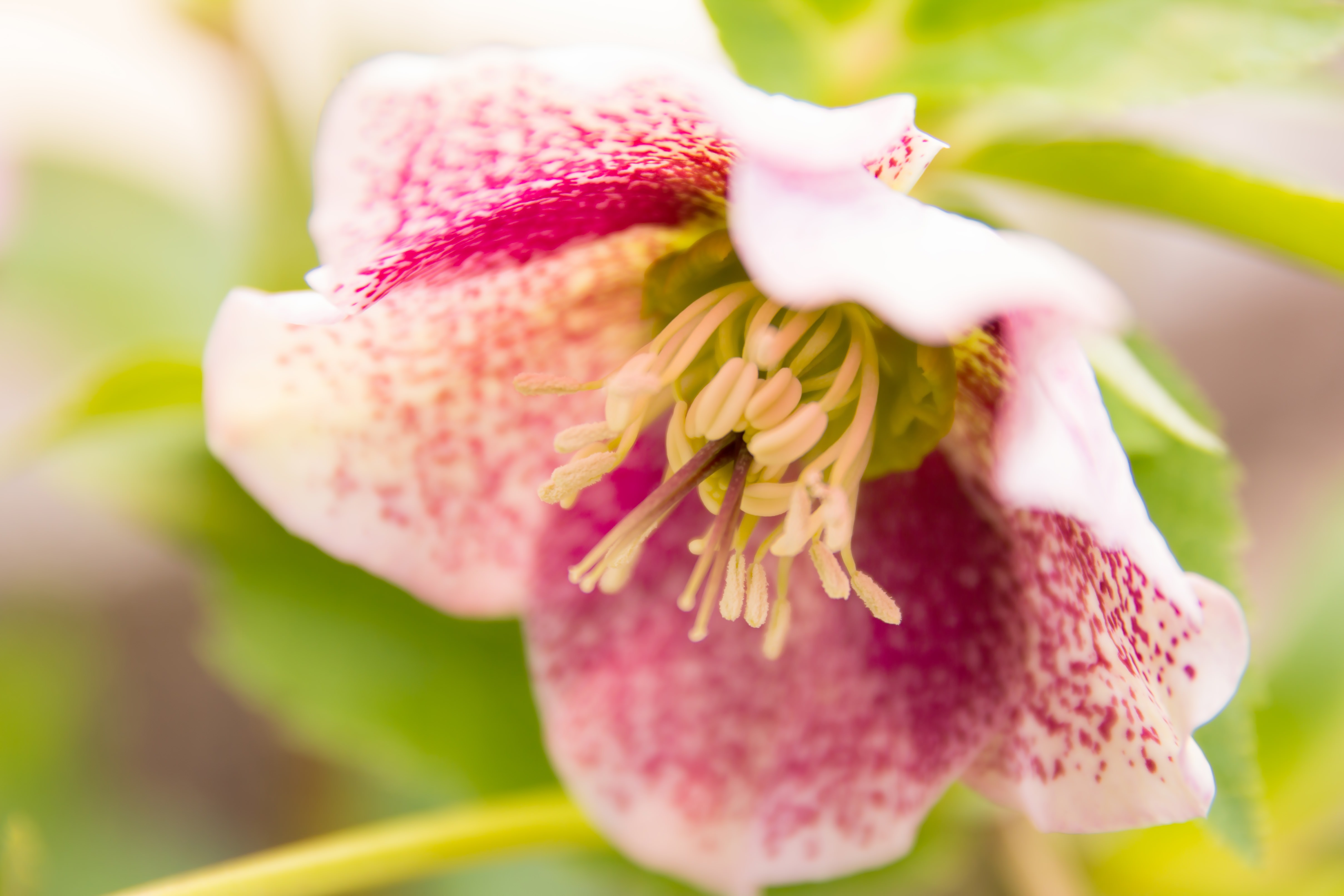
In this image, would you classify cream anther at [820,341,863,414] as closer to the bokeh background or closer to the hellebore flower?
the hellebore flower

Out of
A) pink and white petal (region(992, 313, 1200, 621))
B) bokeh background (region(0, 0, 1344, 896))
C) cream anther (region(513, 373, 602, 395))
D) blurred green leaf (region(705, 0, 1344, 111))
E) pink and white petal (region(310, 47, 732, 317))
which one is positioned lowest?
bokeh background (region(0, 0, 1344, 896))

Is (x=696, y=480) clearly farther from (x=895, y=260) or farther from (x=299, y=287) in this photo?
(x=299, y=287)

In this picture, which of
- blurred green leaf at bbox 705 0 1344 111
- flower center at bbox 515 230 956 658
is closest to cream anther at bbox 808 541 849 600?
flower center at bbox 515 230 956 658

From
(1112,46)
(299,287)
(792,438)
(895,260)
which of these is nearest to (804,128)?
(895,260)

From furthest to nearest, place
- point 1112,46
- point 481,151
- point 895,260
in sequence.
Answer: point 1112,46 < point 481,151 < point 895,260

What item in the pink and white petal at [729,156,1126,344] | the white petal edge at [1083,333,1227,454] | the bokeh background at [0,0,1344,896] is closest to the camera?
the pink and white petal at [729,156,1126,344]

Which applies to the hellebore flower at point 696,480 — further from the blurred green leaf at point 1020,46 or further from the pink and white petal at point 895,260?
the blurred green leaf at point 1020,46
